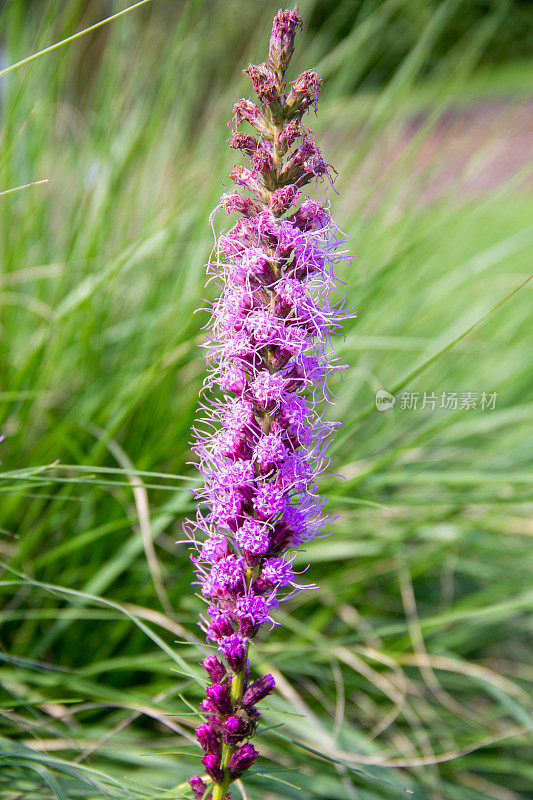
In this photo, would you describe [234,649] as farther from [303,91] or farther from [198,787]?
[303,91]

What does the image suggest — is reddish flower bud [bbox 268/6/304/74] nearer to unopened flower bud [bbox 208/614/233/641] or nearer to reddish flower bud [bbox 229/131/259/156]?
reddish flower bud [bbox 229/131/259/156]

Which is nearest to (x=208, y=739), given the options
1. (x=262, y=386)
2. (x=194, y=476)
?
(x=262, y=386)

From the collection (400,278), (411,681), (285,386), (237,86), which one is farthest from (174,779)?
(237,86)

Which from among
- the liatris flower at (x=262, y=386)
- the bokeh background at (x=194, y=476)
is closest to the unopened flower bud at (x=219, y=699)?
the liatris flower at (x=262, y=386)

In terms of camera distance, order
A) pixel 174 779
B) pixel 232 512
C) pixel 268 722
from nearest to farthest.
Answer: pixel 232 512
pixel 174 779
pixel 268 722

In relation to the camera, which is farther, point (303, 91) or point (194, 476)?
Answer: point (194, 476)

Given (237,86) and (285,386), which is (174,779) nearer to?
(285,386)
